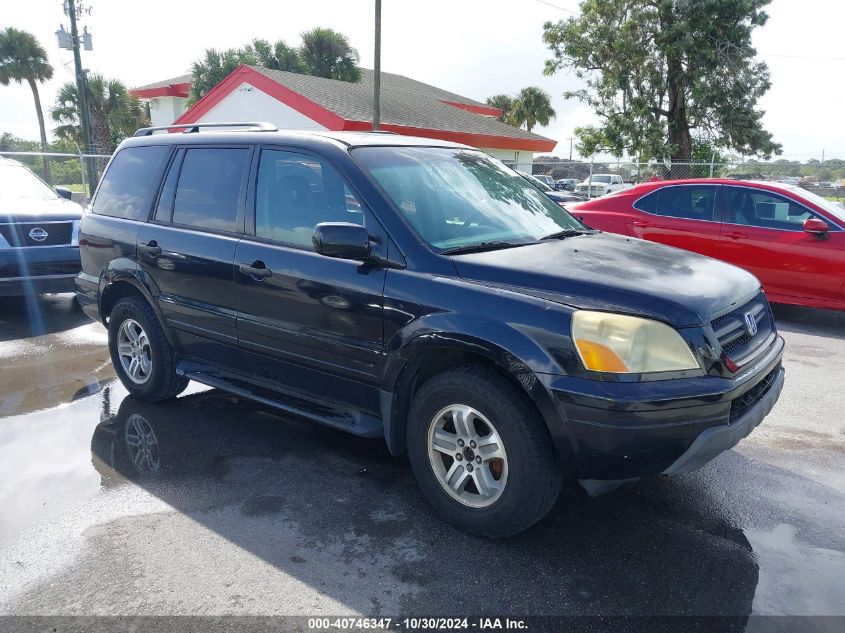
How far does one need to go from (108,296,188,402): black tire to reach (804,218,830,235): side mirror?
20.7 ft

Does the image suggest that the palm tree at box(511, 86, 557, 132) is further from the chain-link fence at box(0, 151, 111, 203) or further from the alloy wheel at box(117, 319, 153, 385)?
the alloy wheel at box(117, 319, 153, 385)

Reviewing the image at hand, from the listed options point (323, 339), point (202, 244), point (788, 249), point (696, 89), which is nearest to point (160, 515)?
point (323, 339)

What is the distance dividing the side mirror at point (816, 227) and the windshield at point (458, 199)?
13.3ft

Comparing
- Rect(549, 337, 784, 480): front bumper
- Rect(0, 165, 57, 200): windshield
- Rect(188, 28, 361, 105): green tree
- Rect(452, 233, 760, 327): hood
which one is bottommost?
Rect(549, 337, 784, 480): front bumper

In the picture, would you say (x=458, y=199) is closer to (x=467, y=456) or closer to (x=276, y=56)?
(x=467, y=456)

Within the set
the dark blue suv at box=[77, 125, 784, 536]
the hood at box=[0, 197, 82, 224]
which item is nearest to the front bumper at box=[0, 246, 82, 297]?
the hood at box=[0, 197, 82, 224]

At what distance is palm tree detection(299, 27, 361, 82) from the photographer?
108ft

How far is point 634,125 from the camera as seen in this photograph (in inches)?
891

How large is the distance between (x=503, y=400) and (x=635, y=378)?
0.56 metres

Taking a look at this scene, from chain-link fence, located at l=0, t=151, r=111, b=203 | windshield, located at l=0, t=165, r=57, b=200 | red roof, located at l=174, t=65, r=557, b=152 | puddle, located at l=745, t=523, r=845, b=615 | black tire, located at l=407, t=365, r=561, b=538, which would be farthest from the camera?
red roof, located at l=174, t=65, r=557, b=152

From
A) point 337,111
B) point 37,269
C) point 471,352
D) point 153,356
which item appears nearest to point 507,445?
point 471,352

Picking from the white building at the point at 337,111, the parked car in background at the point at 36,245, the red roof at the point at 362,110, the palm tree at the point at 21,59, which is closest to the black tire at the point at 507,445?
the parked car in background at the point at 36,245

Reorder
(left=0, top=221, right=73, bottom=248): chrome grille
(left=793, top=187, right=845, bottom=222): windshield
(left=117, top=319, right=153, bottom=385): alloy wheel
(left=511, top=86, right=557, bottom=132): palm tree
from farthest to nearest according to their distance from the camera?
1. (left=511, top=86, right=557, bottom=132): palm tree
2. (left=0, top=221, right=73, bottom=248): chrome grille
3. (left=793, top=187, right=845, bottom=222): windshield
4. (left=117, top=319, right=153, bottom=385): alloy wheel

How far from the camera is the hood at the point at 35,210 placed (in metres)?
7.64
